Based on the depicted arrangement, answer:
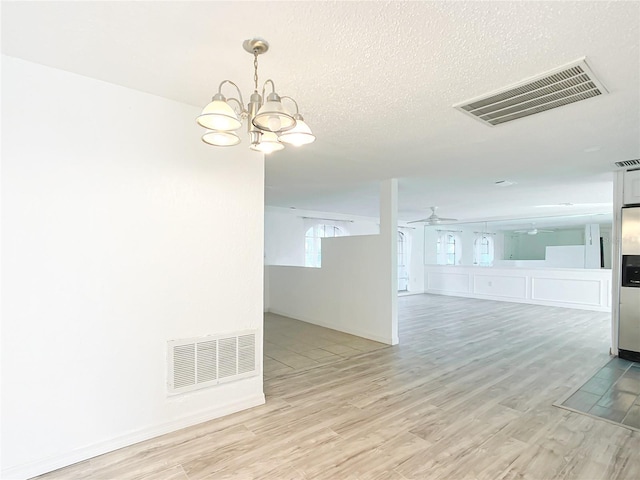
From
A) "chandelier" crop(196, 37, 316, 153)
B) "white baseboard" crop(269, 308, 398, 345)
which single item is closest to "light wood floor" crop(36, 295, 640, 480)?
"white baseboard" crop(269, 308, 398, 345)

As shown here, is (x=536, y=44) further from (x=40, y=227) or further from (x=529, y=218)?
(x=529, y=218)

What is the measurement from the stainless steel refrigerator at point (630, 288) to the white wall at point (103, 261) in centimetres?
469

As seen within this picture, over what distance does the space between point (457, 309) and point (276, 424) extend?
633cm

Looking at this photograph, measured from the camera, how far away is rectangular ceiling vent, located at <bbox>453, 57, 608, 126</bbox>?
2047 millimetres

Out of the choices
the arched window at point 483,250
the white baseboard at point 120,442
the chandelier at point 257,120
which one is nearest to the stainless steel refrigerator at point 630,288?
the white baseboard at point 120,442

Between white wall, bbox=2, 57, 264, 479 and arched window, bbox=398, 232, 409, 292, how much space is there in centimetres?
857

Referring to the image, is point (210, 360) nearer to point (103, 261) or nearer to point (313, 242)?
point (103, 261)

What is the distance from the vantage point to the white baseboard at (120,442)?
193 centimetres

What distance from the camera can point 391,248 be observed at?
4.95 m

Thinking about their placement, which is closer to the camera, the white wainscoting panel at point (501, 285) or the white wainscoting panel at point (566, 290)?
the white wainscoting panel at point (566, 290)

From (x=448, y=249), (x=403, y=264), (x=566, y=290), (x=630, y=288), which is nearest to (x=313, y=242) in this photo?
(x=403, y=264)

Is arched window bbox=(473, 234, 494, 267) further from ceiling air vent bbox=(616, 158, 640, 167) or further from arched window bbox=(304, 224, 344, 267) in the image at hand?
ceiling air vent bbox=(616, 158, 640, 167)

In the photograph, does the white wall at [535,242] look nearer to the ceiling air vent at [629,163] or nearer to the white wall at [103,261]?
the ceiling air vent at [629,163]

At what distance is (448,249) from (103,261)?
12065 mm
